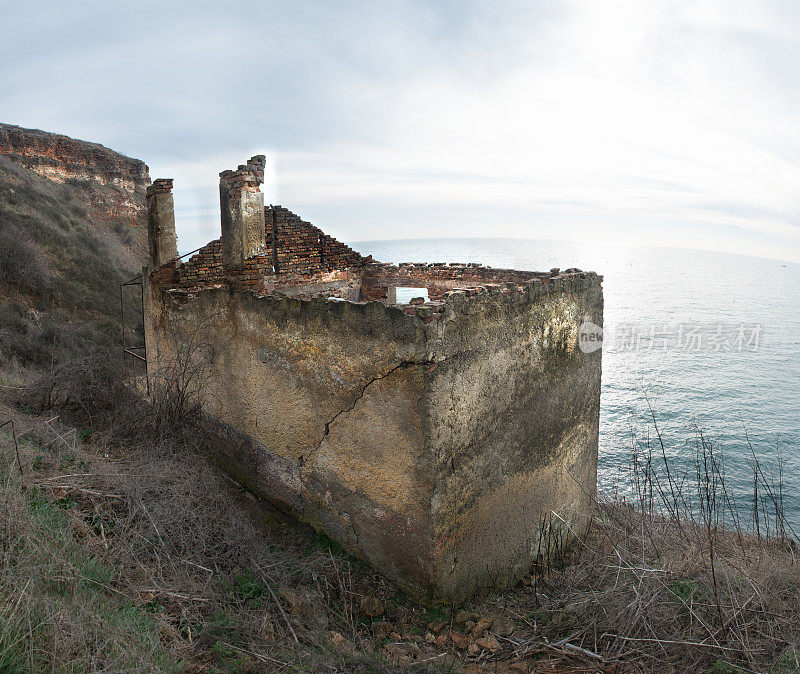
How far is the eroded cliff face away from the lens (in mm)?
29141

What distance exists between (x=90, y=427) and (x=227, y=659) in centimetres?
619

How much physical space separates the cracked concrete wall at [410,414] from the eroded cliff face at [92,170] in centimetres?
2705

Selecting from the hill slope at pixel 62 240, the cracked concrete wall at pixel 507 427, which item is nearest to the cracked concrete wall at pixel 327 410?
the cracked concrete wall at pixel 507 427

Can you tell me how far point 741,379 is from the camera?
38500 mm

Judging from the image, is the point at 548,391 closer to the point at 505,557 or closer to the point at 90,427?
the point at 505,557

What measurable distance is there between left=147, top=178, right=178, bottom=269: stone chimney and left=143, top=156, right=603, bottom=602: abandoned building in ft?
0.12

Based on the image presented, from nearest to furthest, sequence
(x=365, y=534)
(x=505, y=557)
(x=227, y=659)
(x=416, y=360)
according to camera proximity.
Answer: (x=227, y=659) < (x=416, y=360) < (x=365, y=534) < (x=505, y=557)

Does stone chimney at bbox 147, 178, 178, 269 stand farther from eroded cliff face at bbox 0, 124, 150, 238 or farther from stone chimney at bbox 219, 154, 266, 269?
eroded cliff face at bbox 0, 124, 150, 238

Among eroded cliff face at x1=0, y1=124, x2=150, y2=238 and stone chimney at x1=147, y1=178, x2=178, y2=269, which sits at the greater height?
eroded cliff face at x1=0, y1=124, x2=150, y2=238

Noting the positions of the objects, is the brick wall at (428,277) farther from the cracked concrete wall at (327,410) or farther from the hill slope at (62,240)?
the hill slope at (62,240)

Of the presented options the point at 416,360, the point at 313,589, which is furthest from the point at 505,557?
the point at 416,360

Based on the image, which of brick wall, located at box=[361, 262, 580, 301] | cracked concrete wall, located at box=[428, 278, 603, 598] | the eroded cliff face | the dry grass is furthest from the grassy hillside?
cracked concrete wall, located at box=[428, 278, 603, 598]

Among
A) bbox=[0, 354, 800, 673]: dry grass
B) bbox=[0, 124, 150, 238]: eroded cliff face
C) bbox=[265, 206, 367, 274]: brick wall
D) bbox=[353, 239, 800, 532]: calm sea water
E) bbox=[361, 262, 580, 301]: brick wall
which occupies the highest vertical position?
bbox=[0, 124, 150, 238]: eroded cliff face

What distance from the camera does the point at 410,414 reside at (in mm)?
5711
